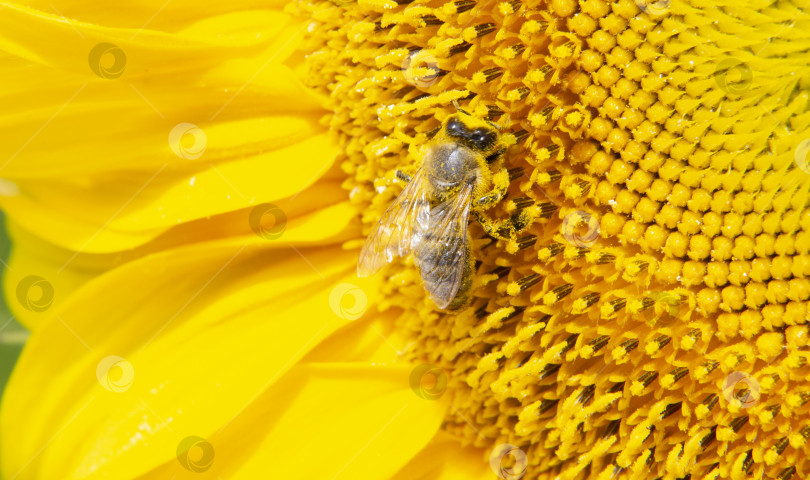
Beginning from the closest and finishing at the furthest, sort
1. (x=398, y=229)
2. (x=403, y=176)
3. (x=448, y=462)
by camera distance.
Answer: (x=398, y=229) → (x=403, y=176) → (x=448, y=462)

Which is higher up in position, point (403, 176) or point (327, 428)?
point (403, 176)

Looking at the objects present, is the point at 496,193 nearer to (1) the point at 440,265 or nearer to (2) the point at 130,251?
(1) the point at 440,265

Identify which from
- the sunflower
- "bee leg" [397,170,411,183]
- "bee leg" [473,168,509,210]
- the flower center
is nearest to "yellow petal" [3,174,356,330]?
the sunflower

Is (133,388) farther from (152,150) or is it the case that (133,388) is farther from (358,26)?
(358,26)

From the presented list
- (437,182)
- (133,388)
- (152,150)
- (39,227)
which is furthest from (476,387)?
(39,227)

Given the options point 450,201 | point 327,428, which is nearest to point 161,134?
point 450,201
